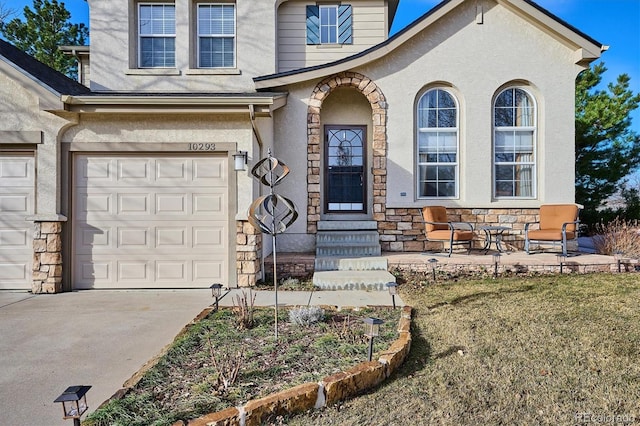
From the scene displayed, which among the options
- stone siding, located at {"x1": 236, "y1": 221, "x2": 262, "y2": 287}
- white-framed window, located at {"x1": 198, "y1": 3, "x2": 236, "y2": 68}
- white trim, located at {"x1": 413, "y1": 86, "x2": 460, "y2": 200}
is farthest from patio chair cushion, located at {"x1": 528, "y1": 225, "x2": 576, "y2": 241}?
white-framed window, located at {"x1": 198, "y1": 3, "x2": 236, "y2": 68}

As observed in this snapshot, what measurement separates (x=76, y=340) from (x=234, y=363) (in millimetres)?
2140

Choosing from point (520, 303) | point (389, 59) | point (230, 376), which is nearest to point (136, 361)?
point (230, 376)

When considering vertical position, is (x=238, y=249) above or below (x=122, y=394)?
above

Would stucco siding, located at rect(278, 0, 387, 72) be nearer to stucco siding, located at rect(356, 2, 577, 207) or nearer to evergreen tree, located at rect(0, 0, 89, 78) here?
stucco siding, located at rect(356, 2, 577, 207)

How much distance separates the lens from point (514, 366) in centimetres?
320

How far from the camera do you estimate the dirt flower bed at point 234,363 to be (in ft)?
8.29

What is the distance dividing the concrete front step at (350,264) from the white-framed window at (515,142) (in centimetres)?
331

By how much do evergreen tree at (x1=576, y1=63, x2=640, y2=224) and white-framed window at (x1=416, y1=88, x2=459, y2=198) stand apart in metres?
6.22

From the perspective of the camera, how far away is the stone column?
20.4ft

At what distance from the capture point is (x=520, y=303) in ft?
16.4

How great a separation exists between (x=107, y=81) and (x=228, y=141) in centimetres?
448

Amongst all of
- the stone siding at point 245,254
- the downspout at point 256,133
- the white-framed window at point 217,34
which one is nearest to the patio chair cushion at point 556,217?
the downspout at point 256,133

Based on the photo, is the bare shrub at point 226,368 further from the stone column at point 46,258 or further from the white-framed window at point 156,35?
the white-framed window at point 156,35

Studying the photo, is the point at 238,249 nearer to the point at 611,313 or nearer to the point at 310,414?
the point at 310,414
